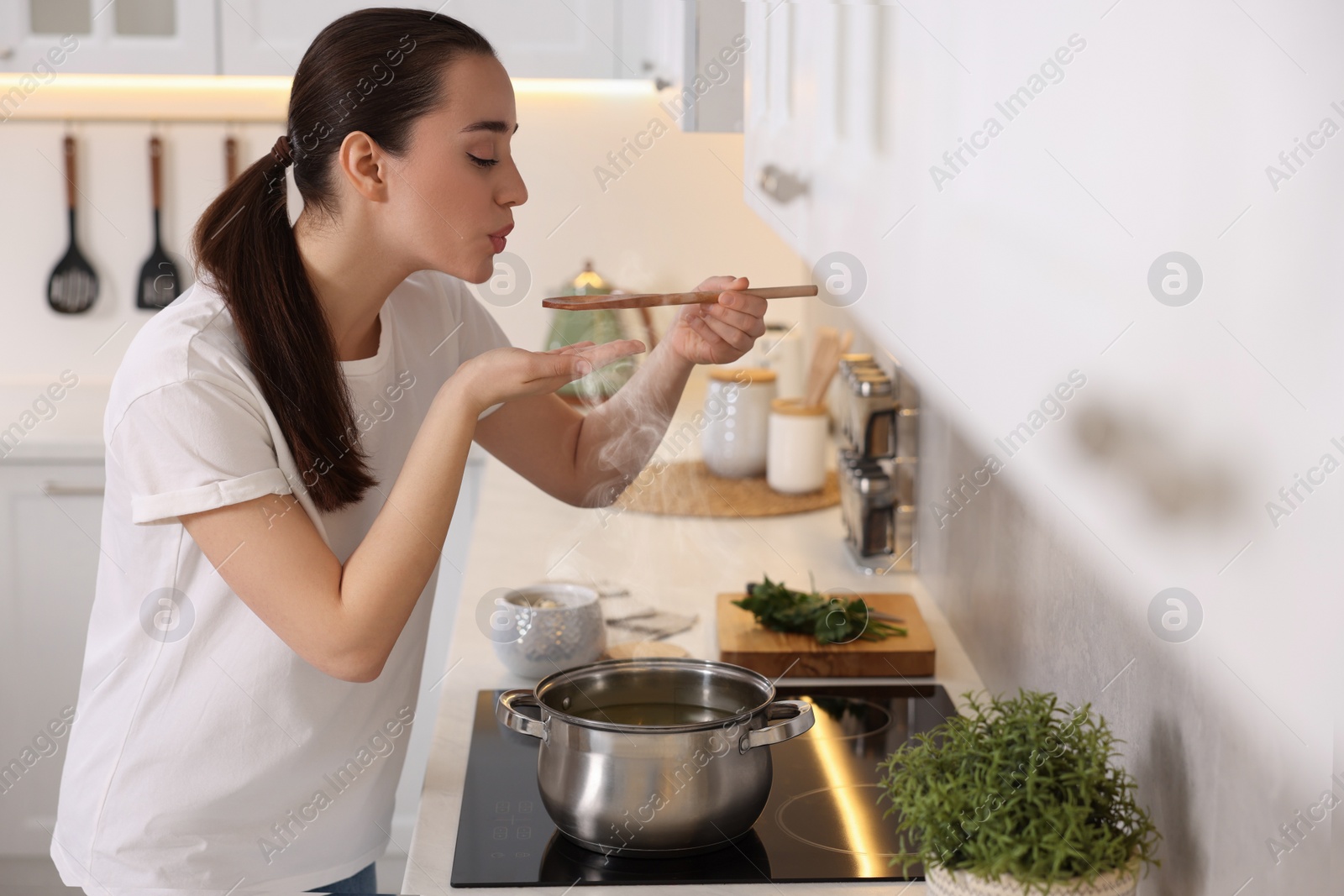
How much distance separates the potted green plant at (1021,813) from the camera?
2.29 feet

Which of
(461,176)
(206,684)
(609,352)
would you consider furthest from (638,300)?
(206,684)

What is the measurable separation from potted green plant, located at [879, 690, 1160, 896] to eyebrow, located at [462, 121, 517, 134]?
1.97 ft

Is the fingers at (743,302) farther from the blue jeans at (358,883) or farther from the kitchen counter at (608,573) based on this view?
the blue jeans at (358,883)

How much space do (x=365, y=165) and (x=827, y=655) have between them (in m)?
0.75

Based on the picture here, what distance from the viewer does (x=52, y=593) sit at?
2.70 metres

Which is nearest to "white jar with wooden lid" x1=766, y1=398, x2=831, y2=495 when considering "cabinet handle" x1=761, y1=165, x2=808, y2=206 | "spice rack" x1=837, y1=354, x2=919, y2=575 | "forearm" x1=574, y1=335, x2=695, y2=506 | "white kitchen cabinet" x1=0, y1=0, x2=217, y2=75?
"spice rack" x1=837, y1=354, x2=919, y2=575

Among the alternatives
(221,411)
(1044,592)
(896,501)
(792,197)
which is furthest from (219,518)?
(896,501)

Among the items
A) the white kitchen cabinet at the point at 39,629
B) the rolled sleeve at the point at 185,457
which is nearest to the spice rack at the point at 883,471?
the rolled sleeve at the point at 185,457

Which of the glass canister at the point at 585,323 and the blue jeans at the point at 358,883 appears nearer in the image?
the blue jeans at the point at 358,883

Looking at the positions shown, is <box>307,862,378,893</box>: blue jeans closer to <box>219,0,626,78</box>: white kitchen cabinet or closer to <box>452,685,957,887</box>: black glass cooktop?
<box>452,685,957,887</box>: black glass cooktop

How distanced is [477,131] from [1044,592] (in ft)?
2.09

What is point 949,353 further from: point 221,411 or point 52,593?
point 52,593

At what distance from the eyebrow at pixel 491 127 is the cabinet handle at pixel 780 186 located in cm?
53

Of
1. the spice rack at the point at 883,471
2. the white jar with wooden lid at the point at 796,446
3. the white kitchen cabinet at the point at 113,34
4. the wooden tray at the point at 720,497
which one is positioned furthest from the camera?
the white kitchen cabinet at the point at 113,34
